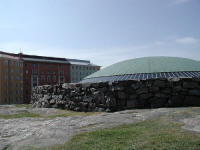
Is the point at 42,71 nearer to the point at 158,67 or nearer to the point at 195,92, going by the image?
the point at 158,67

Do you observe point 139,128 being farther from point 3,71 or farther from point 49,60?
point 49,60

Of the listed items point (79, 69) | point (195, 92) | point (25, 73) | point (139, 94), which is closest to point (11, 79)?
point (25, 73)

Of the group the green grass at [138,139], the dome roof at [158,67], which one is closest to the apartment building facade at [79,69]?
the dome roof at [158,67]

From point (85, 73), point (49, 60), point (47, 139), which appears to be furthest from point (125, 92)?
point (85, 73)

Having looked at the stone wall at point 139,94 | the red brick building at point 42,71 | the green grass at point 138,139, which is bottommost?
the green grass at point 138,139

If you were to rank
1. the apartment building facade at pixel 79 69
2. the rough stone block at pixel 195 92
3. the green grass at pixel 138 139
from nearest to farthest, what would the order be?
the green grass at pixel 138 139 < the rough stone block at pixel 195 92 < the apartment building facade at pixel 79 69

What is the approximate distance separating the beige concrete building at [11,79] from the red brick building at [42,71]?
1749mm

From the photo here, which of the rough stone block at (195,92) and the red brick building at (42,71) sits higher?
the red brick building at (42,71)

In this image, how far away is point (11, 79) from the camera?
71188 mm

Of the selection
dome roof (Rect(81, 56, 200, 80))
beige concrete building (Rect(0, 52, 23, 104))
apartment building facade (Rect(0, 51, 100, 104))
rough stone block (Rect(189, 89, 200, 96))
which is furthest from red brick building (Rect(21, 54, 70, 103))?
rough stone block (Rect(189, 89, 200, 96))

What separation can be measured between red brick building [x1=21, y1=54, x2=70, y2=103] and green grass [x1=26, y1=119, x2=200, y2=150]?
72.3m

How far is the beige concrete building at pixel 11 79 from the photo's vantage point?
6838 cm

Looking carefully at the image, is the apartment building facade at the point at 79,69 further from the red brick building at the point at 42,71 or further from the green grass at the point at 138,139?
the green grass at the point at 138,139

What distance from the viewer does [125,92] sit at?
29.5 feet
